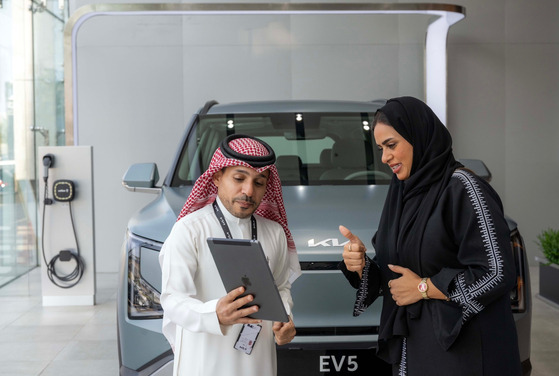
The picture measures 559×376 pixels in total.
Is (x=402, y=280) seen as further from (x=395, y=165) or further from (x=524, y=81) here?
(x=524, y=81)

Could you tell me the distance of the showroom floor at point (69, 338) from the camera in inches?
187

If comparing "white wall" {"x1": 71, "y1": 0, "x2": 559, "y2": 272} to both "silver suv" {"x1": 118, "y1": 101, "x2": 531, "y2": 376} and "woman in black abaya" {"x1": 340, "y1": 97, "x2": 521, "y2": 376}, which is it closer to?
"silver suv" {"x1": 118, "y1": 101, "x2": 531, "y2": 376}

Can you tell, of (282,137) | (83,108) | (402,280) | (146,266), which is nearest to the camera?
(402,280)

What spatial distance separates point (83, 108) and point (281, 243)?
665 cm

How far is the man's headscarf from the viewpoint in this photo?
2088 mm

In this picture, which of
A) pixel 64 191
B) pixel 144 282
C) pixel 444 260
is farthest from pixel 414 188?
pixel 64 191

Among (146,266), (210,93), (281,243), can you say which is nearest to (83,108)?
(210,93)

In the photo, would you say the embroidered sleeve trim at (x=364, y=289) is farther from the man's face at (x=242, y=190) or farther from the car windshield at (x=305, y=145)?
the car windshield at (x=305, y=145)

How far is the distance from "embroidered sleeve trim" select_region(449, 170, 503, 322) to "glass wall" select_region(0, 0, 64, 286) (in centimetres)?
685

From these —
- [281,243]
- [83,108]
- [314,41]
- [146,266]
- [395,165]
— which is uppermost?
[314,41]

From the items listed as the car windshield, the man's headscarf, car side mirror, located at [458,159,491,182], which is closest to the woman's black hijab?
the man's headscarf

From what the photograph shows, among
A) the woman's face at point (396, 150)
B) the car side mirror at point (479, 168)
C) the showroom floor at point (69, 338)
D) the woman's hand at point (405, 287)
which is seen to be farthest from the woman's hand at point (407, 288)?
the showroom floor at point (69, 338)

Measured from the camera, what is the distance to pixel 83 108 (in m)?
8.42

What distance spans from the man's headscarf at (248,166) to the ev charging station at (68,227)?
464 centimetres
